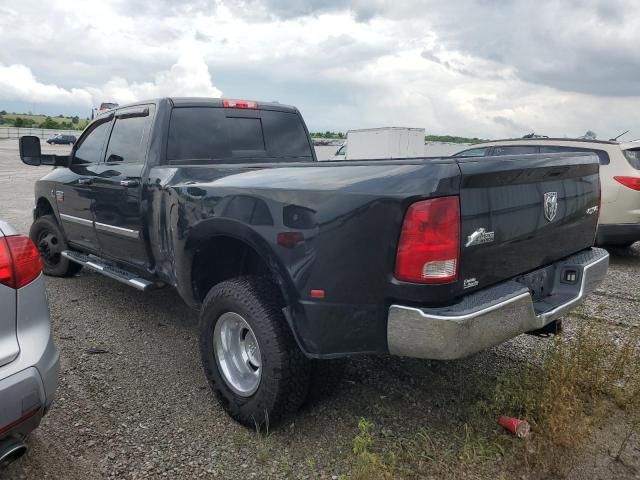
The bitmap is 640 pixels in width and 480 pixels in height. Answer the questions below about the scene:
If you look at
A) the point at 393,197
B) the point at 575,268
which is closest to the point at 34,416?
the point at 393,197

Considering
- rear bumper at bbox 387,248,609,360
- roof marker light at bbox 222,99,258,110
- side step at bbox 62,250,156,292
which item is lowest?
side step at bbox 62,250,156,292

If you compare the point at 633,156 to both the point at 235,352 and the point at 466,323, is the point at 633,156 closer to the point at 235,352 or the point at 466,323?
the point at 466,323

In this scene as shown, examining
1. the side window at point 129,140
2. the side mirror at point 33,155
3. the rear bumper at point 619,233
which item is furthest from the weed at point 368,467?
the rear bumper at point 619,233

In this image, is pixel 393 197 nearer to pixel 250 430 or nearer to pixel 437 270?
pixel 437 270

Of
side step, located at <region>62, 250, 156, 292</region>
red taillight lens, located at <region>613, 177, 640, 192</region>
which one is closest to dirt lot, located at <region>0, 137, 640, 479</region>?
side step, located at <region>62, 250, 156, 292</region>

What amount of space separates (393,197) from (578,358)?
1.89 metres

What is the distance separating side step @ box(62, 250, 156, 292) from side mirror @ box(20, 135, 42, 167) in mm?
951

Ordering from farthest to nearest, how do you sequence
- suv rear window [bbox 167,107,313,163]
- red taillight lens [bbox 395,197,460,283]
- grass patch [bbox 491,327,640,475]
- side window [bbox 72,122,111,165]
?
side window [bbox 72,122,111,165] → suv rear window [bbox 167,107,313,163] → grass patch [bbox 491,327,640,475] → red taillight lens [bbox 395,197,460,283]

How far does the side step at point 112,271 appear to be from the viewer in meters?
3.98

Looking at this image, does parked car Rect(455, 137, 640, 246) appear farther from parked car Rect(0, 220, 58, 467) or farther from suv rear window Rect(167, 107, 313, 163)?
parked car Rect(0, 220, 58, 467)

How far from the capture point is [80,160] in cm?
518

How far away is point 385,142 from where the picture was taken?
2339 cm

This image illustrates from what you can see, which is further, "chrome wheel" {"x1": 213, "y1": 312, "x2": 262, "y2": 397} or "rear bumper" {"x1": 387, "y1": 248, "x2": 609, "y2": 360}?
"chrome wheel" {"x1": 213, "y1": 312, "x2": 262, "y2": 397}

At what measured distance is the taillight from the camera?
7.00ft
